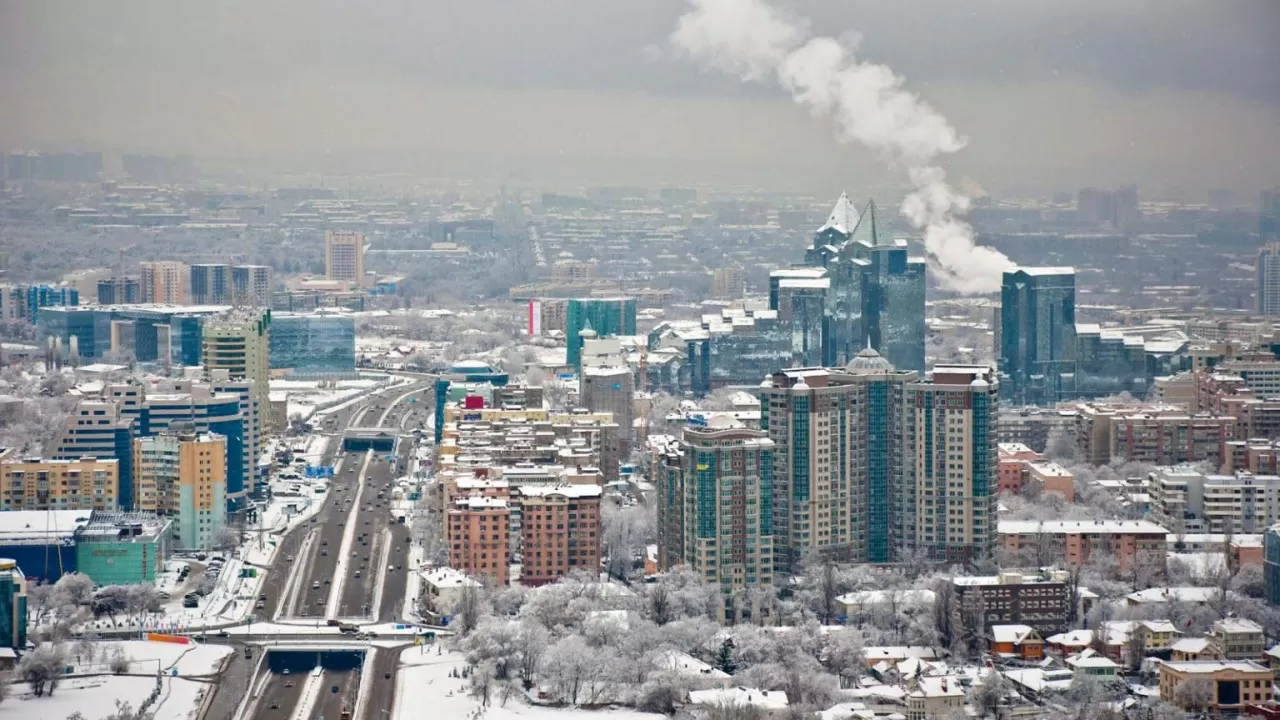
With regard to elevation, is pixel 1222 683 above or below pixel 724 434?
below

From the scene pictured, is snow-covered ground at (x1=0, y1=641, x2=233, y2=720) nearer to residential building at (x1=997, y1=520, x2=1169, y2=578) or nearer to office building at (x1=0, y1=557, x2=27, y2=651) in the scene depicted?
office building at (x1=0, y1=557, x2=27, y2=651)

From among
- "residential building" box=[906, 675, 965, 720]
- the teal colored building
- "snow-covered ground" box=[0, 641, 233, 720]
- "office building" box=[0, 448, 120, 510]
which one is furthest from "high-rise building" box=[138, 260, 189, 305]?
"residential building" box=[906, 675, 965, 720]

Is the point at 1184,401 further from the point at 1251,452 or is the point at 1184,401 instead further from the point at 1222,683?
the point at 1222,683

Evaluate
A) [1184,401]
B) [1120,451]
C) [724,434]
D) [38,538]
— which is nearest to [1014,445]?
[1120,451]

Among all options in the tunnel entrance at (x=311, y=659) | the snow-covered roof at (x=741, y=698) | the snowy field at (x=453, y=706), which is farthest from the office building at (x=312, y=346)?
the snow-covered roof at (x=741, y=698)

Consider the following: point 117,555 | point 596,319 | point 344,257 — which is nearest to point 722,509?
point 117,555

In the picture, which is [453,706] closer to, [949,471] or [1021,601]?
[1021,601]

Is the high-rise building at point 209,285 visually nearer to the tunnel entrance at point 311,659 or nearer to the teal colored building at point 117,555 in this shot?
the teal colored building at point 117,555
